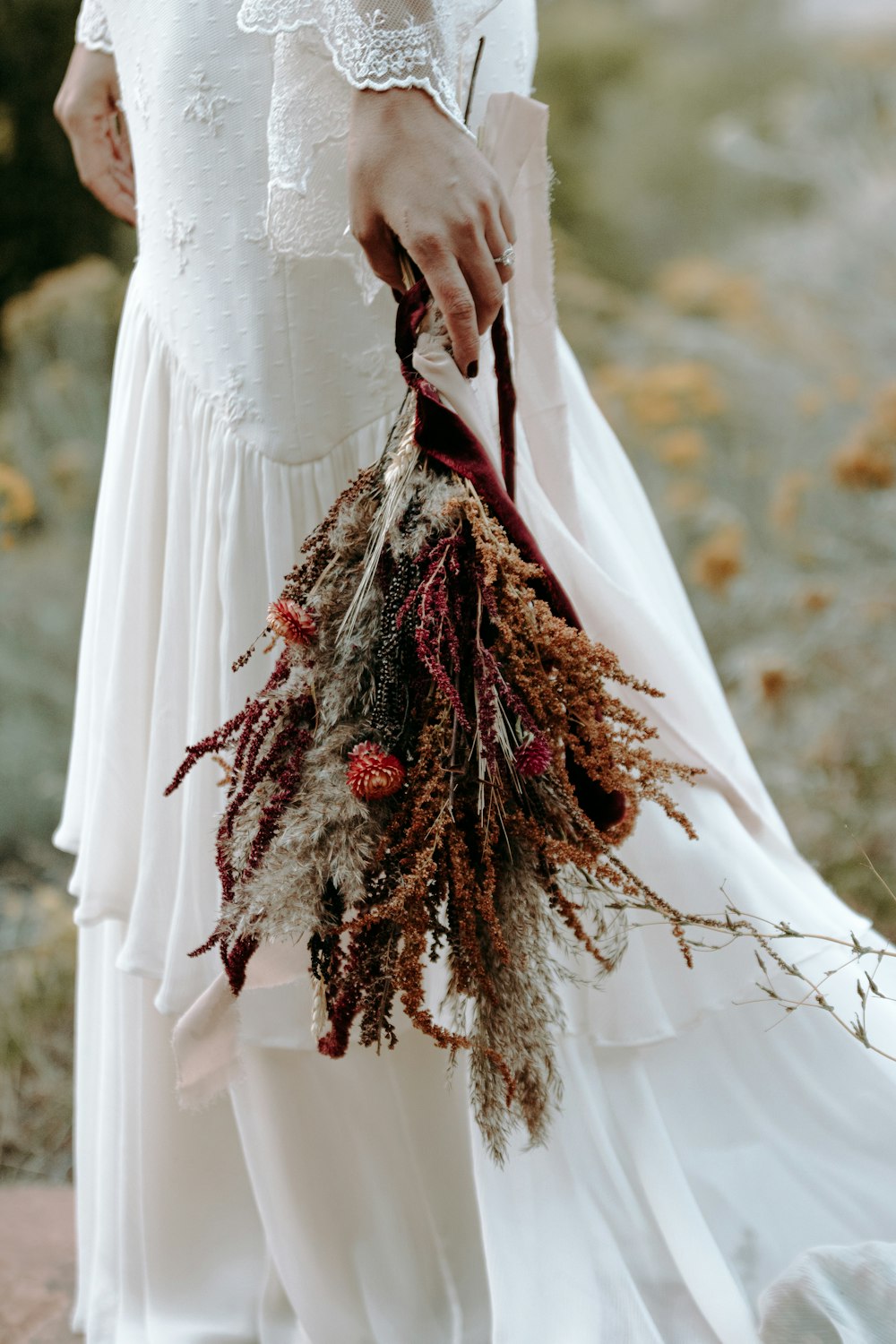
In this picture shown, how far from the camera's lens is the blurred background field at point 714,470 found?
247 cm

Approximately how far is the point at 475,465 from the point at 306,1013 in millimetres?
620

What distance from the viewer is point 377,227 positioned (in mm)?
1005

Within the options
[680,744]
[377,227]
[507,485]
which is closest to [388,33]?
[377,227]

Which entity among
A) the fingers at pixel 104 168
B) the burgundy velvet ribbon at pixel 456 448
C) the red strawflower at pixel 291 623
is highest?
the fingers at pixel 104 168

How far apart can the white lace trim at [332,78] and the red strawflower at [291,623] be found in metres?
0.40

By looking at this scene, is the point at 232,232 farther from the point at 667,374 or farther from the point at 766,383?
the point at 766,383

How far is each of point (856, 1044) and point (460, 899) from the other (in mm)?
639

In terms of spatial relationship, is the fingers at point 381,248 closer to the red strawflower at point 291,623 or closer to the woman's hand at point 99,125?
the red strawflower at point 291,623

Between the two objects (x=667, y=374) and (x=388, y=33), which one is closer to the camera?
(x=388, y=33)

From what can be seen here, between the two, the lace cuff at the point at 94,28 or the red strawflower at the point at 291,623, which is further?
the lace cuff at the point at 94,28

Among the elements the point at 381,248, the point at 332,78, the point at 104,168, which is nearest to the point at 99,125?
the point at 104,168

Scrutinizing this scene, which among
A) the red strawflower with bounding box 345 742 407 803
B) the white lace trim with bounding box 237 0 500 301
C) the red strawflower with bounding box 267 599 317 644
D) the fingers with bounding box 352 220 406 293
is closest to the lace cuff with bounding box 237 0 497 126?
the white lace trim with bounding box 237 0 500 301

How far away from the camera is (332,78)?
106 centimetres

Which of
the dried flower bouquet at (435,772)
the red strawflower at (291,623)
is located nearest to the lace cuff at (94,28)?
the dried flower bouquet at (435,772)
